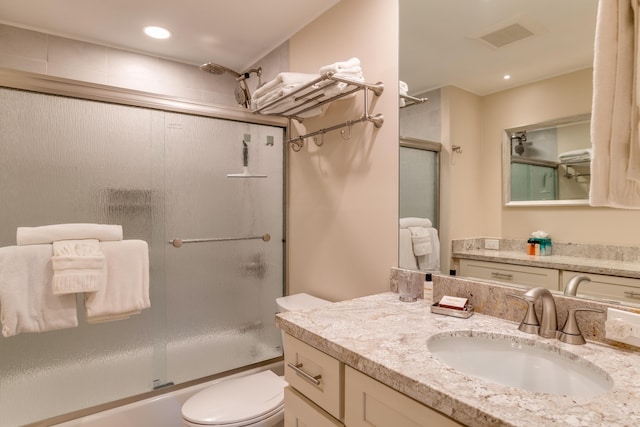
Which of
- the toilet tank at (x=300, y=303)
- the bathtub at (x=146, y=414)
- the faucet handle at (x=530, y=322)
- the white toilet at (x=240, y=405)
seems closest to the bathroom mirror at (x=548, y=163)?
the faucet handle at (x=530, y=322)

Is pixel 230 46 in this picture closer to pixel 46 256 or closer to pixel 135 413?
pixel 46 256

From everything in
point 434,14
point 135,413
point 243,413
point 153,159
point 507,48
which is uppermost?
point 434,14

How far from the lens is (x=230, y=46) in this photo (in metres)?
2.40

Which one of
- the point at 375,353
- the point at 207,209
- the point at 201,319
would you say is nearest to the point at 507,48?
the point at 375,353

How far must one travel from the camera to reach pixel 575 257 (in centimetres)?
102

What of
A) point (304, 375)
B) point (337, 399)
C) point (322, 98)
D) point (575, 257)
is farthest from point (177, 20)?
point (575, 257)

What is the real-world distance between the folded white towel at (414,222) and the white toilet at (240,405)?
3.01 feet

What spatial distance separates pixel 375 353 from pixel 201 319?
1459 millimetres

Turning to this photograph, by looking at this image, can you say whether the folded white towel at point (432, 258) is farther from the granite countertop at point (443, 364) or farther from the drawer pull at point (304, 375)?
the drawer pull at point (304, 375)

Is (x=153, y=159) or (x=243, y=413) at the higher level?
(x=153, y=159)

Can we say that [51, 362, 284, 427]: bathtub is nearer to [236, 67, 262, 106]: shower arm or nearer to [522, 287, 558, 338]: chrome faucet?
[522, 287, 558, 338]: chrome faucet

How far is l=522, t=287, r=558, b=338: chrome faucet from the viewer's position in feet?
3.10

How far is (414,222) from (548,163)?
1.80ft

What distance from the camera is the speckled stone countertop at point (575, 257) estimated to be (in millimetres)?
923
